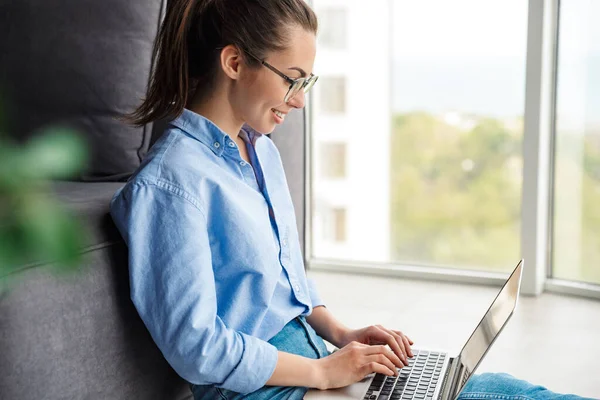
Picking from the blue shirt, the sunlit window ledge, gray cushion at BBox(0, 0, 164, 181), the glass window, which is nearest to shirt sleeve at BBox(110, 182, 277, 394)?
the blue shirt

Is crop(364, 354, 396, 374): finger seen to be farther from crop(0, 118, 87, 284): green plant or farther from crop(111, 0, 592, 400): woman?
crop(0, 118, 87, 284): green plant

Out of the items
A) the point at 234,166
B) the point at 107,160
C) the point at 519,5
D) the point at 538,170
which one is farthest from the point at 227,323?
the point at 519,5

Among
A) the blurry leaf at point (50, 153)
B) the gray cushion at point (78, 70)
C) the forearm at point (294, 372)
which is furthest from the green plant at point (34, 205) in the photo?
the gray cushion at point (78, 70)

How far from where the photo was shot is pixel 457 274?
257 cm

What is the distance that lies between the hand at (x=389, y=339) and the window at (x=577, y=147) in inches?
59.4

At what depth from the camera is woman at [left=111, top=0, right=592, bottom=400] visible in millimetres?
895

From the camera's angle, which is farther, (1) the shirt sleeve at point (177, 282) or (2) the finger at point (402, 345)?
(2) the finger at point (402, 345)

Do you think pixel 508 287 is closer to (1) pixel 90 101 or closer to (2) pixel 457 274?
(1) pixel 90 101

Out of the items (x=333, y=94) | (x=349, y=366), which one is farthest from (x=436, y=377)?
(x=333, y=94)

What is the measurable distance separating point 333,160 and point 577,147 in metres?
0.91

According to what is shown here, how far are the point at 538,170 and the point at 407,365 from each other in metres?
1.46

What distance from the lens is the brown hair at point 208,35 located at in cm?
100

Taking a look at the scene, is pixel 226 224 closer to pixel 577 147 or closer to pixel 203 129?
pixel 203 129

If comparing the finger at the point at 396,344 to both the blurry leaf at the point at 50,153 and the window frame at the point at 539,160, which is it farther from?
the window frame at the point at 539,160
